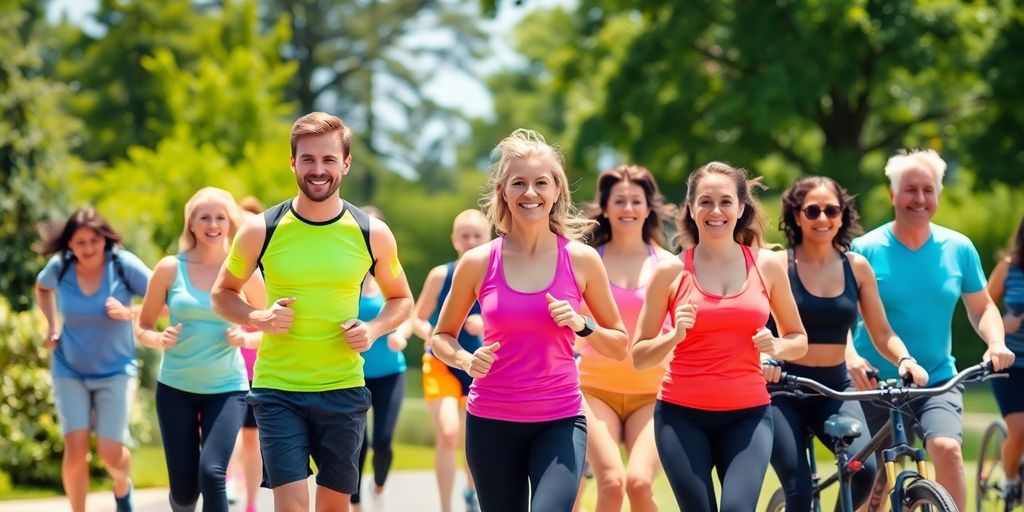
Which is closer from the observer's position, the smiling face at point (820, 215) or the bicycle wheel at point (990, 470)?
the smiling face at point (820, 215)

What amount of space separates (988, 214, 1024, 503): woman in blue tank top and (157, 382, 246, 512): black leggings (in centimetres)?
472

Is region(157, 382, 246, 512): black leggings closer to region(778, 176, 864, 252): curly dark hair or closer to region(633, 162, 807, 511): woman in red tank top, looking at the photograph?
region(633, 162, 807, 511): woman in red tank top

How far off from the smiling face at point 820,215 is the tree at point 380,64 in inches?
1730

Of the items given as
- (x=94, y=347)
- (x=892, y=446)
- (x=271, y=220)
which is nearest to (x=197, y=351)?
(x=94, y=347)

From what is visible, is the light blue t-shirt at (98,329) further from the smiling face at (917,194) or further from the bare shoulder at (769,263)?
the smiling face at (917,194)

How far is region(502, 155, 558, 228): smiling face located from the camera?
5.87 m

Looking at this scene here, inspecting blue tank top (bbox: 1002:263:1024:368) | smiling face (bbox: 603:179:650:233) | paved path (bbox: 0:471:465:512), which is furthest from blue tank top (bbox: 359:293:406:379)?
blue tank top (bbox: 1002:263:1024:368)

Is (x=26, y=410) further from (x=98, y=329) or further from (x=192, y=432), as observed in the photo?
A: (x=192, y=432)

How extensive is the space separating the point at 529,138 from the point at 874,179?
2277 cm

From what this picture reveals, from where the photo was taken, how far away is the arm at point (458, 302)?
5871 millimetres

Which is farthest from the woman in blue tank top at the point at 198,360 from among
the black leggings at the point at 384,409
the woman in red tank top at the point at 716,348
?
the woman in red tank top at the point at 716,348

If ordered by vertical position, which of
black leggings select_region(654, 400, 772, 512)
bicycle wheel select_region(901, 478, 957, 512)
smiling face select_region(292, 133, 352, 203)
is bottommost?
bicycle wheel select_region(901, 478, 957, 512)

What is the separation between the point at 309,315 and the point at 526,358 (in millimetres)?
992

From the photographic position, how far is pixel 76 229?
29.3 ft
